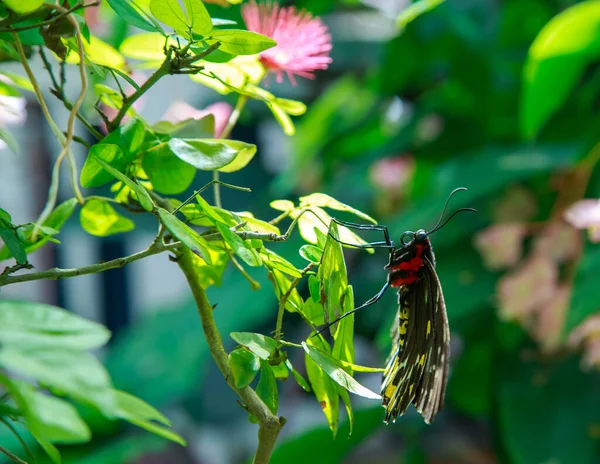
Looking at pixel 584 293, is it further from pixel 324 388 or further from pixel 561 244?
pixel 324 388

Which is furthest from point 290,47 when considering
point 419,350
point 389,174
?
point 389,174

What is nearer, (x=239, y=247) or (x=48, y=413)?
(x=48, y=413)

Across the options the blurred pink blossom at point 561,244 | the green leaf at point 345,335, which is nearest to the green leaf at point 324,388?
the green leaf at point 345,335

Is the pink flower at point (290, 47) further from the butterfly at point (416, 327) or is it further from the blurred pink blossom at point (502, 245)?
the blurred pink blossom at point (502, 245)

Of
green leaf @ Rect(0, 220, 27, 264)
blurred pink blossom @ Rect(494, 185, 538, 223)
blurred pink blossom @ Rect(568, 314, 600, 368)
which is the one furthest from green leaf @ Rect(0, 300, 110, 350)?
blurred pink blossom @ Rect(494, 185, 538, 223)

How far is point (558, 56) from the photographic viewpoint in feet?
2.80

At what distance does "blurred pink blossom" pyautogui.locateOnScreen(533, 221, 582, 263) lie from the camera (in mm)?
967

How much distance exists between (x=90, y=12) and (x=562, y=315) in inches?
27.8

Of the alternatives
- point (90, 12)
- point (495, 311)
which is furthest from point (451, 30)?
point (90, 12)

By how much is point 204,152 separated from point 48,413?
0.45 feet

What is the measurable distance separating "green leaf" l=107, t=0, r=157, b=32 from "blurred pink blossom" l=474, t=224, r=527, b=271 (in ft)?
2.69

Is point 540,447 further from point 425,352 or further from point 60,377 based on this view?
point 60,377

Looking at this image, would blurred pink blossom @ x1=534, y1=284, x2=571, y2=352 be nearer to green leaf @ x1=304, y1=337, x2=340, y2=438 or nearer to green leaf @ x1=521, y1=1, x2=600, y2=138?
green leaf @ x1=521, y1=1, x2=600, y2=138

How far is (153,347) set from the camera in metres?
1.41
